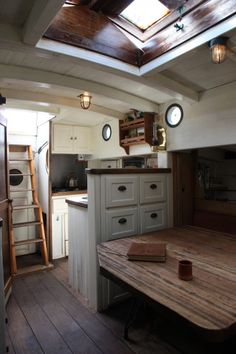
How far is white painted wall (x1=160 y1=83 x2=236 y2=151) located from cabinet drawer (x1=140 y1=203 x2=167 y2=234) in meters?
0.69

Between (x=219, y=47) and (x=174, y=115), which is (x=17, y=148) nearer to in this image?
(x=174, y=115)

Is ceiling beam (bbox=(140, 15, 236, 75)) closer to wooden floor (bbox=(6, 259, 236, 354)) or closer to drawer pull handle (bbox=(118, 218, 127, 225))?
drawer pull handle (bbox=(118, 218, 127, 225))

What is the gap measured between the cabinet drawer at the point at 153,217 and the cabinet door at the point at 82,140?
184 centimetres

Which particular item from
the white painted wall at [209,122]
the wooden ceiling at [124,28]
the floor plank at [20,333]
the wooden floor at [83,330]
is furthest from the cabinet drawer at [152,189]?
the floor plank at [20,333]

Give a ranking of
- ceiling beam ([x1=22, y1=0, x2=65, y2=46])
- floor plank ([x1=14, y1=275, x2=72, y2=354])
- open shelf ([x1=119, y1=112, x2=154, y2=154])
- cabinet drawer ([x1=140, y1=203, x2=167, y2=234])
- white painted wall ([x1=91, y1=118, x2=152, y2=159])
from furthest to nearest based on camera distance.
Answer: white painted wall ([x1=91, y1=118, x2=152, y2=159])
open shelf ([x1=119, y1=112, x2=154, y2=154])
cabinet drawer ([x1=140, y1=203, x2=167, y2=234])
floor plank ([x1=14, y1=275, x2=72, y2=354])
ceiling beam ([x1=22, y1=0, x2=65, y2=46])

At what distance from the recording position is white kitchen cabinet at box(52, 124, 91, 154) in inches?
150

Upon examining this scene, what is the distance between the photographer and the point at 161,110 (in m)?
2.88

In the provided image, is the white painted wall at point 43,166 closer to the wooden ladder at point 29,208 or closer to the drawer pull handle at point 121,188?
the wooden ladder at point 29,208

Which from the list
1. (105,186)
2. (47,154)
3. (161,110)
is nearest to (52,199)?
(47,154)

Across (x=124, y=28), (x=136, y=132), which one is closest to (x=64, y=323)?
(x=136, y=132)

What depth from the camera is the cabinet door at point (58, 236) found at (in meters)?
3.61

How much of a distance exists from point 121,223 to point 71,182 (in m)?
2.20

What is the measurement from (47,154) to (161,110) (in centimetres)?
180

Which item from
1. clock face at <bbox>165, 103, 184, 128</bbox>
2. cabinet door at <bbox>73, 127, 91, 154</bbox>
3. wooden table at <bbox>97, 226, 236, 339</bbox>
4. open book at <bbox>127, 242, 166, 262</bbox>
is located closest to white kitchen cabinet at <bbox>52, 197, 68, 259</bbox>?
cabinet door at <bbox>73, 127, 91, 154</bbox>
